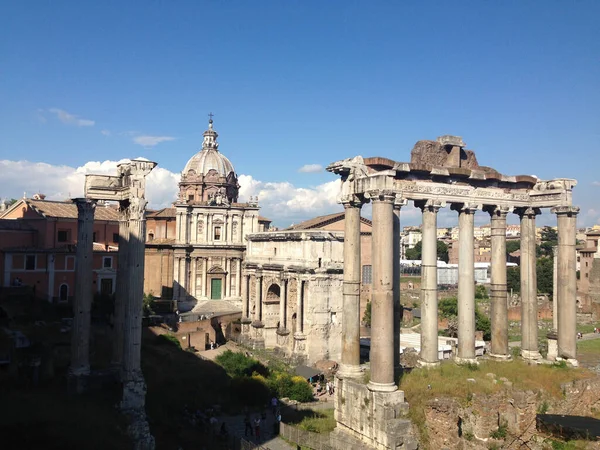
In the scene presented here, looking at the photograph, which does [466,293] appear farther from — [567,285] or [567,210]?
[567,210]

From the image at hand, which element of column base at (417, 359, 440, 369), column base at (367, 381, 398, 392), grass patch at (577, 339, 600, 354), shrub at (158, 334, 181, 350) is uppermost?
column base at (417, 359, 440, 369)

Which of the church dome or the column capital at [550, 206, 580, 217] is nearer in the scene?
the column capital at [550, 206, 580, 217]

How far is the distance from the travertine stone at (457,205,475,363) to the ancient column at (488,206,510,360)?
1.16 meters

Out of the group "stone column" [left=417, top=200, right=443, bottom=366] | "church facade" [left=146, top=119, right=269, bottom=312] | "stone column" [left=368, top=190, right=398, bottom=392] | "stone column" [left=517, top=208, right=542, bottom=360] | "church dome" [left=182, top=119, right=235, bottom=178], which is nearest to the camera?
"stone column" [left=368, top=190, right=398, bottom=392]

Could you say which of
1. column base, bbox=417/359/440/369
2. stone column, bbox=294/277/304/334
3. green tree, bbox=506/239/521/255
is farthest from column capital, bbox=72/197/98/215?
green tree, bbox=506/239/521/255

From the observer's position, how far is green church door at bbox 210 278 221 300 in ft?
152

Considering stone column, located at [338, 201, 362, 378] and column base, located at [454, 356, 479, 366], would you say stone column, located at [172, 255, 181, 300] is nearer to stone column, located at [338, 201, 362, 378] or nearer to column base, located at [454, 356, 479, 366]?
stone column, located at [338, 201, 362, 378]

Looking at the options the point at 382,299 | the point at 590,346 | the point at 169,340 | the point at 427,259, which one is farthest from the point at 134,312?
the point at 590,346

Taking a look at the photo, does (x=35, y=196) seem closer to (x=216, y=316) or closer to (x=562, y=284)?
(x=216, y=316)

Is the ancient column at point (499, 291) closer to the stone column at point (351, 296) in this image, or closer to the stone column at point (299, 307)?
the stone column at point (351, 296)

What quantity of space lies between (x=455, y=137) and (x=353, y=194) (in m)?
4.18

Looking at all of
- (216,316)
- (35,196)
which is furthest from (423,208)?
(35,196)

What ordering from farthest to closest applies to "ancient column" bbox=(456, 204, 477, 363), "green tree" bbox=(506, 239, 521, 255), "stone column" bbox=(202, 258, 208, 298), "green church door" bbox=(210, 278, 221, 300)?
"green tree" bbox=(506, 239, 521, 255)
"green church door" bbox=(210, 278, 221, 300)
"stone column" bbox=(202, 258, 208, 298)
"ancient column" bbox=(456, 204, 477, 363)

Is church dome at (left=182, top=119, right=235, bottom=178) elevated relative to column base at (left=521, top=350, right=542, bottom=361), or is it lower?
elevated
